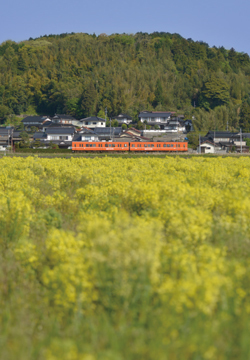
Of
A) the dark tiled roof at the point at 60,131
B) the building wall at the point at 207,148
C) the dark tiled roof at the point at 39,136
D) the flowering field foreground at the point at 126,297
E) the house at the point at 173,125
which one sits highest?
the house at the point at 173,125

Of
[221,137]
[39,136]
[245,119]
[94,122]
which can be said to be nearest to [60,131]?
[39,136]

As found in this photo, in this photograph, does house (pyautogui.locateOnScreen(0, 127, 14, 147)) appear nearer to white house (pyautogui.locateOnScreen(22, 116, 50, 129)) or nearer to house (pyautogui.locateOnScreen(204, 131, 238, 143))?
white house (pyautogui.locateOnScreen(22, 116, 50, 129))

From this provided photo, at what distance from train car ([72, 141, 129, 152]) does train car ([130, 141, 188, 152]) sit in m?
1.24

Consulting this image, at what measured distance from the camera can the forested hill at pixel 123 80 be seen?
7762 cm

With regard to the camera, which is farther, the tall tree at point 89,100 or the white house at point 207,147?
the tall tree at point 89,100

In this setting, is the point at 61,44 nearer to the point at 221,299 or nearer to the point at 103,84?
the point at 103,84

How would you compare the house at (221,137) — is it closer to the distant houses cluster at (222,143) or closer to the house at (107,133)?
the distant houses cluster at (222,143)

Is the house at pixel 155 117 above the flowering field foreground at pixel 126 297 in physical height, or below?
above

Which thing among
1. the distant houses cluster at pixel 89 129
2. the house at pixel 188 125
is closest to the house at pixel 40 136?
the distant houses cluster at pixel 89 129

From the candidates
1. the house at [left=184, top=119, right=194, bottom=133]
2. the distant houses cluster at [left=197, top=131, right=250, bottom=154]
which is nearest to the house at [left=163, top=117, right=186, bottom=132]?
the house at [left=184, top=119, right=194, bottom=133]

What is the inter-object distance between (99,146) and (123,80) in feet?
150

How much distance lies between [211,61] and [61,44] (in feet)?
151

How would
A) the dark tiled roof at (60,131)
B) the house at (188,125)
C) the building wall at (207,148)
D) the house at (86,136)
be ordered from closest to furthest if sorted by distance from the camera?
the building wall at (207,148)
the house at (86,136)
the dark tiled roof at (60,131)
the house at (188,125)

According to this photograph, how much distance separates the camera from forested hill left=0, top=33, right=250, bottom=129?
7762 cm
